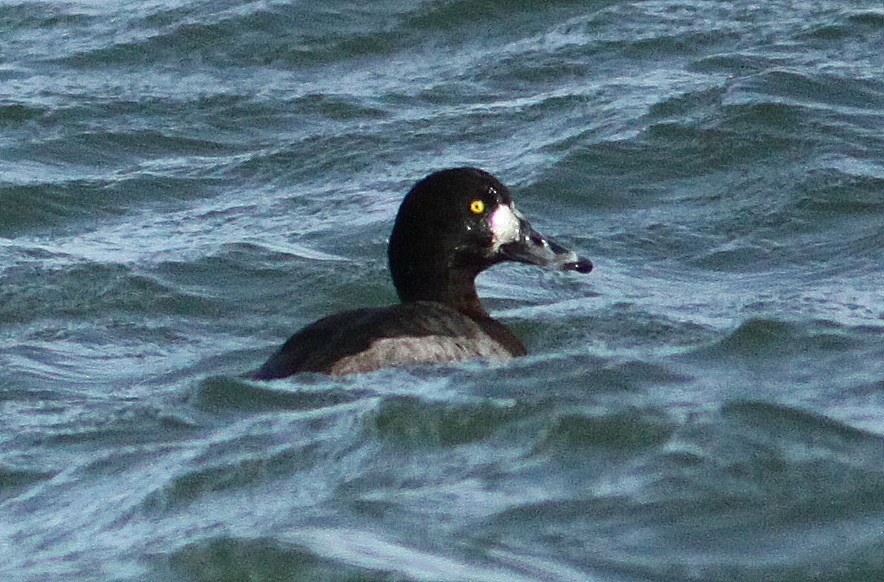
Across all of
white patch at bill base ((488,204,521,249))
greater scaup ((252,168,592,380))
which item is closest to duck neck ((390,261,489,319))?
greater scaup ((252,168,592,380))

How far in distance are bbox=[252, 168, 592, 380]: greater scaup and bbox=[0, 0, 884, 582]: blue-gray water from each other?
0.16m

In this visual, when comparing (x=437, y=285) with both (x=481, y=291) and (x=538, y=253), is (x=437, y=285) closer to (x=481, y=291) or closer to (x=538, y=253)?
(x=538, y=253)

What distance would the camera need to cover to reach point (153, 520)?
623cm

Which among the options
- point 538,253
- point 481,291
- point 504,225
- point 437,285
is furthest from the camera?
point 481,291

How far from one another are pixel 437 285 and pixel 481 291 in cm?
152

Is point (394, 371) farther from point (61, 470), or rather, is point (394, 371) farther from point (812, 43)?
point (812, 43)

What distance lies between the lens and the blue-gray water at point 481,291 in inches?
235

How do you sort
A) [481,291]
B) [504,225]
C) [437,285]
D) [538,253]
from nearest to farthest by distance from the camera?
[437,285], [504,225], [538,253], [481,291]

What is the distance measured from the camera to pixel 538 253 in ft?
29.5

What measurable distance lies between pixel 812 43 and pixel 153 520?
8333mm

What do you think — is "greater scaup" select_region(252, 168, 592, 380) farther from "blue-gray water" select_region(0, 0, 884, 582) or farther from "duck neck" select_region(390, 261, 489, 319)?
"blue-gray water" select_region(0, 0, 884, 582)

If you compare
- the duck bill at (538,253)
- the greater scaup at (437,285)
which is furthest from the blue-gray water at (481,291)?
the duck bill at (538,253)

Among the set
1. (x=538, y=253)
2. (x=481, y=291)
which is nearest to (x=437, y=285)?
(x=538, y=253)

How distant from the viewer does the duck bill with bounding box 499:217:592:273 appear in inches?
352
